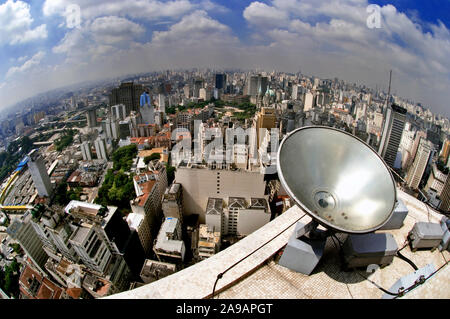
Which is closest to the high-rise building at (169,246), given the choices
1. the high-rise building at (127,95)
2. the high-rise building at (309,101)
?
the high-rise building at (127,95)

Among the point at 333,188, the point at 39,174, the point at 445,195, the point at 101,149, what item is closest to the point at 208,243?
the point at 333,188

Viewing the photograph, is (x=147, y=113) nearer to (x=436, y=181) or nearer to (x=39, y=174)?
(x=39, y=174)

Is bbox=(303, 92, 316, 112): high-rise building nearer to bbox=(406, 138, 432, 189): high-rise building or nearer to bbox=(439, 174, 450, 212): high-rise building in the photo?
bbox=(406, 138, 432, 189): high-rise building

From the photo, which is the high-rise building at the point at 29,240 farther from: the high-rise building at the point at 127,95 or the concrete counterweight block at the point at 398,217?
the high-rise building at the point at 127,95

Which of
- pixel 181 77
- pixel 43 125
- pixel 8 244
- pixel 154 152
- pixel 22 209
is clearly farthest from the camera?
pixel 181 77

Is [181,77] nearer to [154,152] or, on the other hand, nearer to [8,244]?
[154,152]
